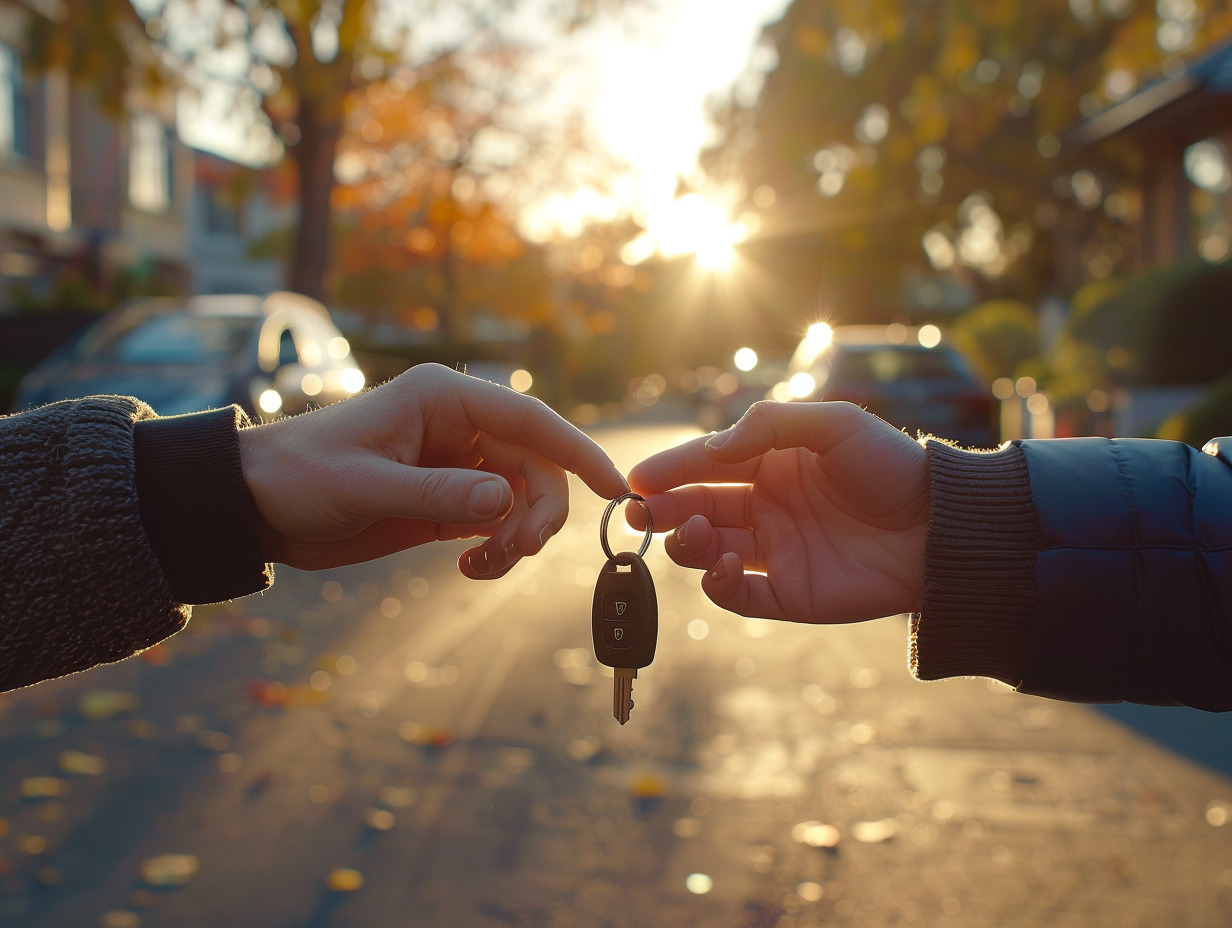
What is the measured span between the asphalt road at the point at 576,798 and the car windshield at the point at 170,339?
10.6ft

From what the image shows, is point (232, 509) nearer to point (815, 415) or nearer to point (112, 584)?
point (112, 584)

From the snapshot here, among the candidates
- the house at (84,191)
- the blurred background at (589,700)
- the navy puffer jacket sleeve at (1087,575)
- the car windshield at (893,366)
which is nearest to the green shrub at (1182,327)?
the blurred background at (589,700)

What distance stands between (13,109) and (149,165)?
25.0 feet

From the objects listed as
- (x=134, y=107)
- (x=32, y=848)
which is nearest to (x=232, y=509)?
(x=32, y=848)

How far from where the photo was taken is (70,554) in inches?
67.4

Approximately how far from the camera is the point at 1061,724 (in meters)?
5.00

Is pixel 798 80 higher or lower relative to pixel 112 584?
higher

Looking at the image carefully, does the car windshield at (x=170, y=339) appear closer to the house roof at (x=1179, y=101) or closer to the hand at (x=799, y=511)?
the hand at (x=799, y=511)

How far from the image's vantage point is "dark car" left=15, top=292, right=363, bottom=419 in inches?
→ 334

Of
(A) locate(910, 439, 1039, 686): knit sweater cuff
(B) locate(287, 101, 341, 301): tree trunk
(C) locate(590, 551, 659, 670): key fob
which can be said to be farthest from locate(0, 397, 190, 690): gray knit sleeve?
(B) locate(287, 101, 341, 301): tree trunk

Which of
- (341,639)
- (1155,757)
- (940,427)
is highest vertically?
(940,427)

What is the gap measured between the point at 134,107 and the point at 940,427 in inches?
1008

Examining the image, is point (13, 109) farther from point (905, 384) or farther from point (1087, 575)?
point (1087, 575)

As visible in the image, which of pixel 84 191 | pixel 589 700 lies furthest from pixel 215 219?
pixel 589 700
